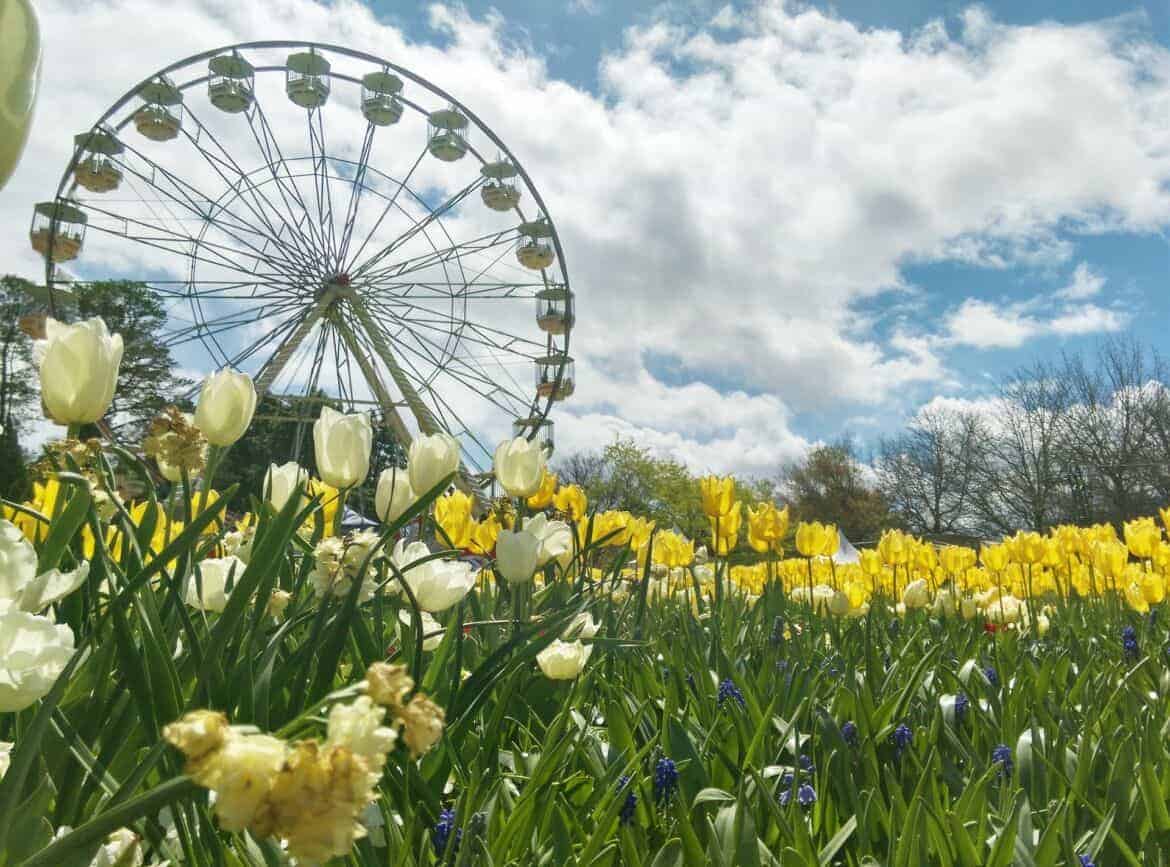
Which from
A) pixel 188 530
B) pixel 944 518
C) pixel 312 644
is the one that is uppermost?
pixel 944 518

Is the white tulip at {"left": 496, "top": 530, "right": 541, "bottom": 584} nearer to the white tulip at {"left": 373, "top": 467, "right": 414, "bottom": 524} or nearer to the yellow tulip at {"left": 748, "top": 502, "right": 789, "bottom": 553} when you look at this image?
the white tulip at {"left": 373, "top": 467, "right": 414, "bottom": 524}

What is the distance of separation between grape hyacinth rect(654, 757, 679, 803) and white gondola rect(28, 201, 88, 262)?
13896 mm

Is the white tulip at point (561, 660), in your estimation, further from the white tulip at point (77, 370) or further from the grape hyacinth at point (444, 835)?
the white tulip at point (77, 370)

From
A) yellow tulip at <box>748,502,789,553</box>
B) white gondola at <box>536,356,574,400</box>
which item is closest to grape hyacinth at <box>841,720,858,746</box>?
yellow tulip at <box>748,502,789,553</box>

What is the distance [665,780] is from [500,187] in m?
14.0

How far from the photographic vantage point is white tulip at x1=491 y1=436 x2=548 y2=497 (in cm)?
139

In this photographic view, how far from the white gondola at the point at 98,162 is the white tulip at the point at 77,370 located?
13.5 metres

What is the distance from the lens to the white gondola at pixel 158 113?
12461 millimetres

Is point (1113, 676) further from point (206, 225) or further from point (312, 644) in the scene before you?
point (206, 225)

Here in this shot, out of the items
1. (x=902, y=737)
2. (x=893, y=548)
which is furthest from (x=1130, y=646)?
(x=893, y=548)

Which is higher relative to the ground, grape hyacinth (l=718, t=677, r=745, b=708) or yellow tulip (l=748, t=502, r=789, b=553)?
yellow tulip (l=748, t=502, r=789, b=553)

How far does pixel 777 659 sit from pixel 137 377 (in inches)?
982

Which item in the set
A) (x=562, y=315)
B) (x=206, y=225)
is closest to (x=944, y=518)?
(x=562, y=315)

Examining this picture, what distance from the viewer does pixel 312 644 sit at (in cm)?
87
